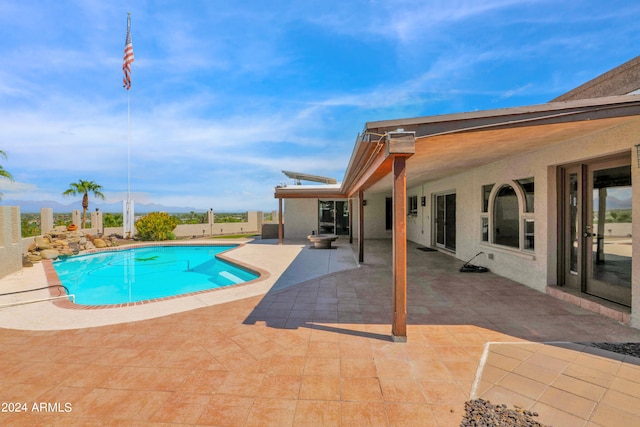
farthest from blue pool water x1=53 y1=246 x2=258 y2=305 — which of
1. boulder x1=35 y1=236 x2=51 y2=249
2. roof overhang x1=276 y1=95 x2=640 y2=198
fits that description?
roof overhang x1=276 y1=95 x2=640 y2=198

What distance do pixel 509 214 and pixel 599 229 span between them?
6.57ft

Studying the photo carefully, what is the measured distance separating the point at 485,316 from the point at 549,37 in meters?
11.3

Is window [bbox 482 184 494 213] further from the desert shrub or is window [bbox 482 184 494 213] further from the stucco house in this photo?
the desert shrub

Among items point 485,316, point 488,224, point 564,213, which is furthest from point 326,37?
point 485,316

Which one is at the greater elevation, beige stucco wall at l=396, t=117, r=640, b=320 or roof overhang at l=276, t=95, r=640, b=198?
roof overhang at l=276, t=95, r=640, b=198

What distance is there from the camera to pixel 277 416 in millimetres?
2205

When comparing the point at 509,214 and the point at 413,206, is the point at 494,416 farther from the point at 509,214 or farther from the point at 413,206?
the point at 413,206

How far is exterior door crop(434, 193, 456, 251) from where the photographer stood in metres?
10.3

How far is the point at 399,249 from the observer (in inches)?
138

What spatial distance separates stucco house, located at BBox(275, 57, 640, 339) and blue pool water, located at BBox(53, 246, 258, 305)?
590 centimetres

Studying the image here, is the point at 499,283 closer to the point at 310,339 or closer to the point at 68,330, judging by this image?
the point at 310,339

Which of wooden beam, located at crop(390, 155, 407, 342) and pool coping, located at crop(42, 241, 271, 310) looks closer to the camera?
wooden beam, located at crop(390, 155, 407, 342)

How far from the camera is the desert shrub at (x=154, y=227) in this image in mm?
17328

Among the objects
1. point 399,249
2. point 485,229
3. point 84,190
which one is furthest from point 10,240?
point 84,190
